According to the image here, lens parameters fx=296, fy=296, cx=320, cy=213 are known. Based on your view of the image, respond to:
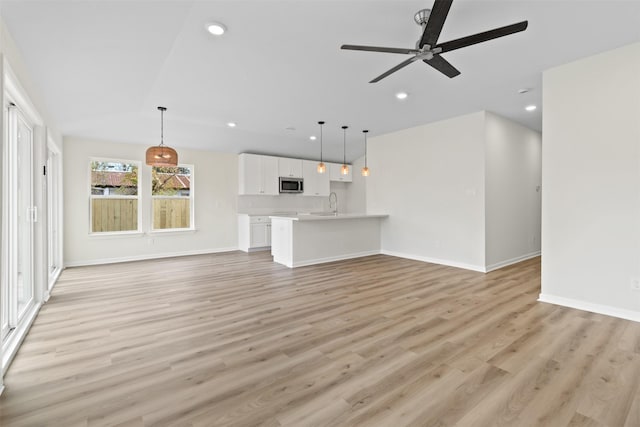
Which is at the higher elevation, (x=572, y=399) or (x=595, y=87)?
(x=595, y=87)

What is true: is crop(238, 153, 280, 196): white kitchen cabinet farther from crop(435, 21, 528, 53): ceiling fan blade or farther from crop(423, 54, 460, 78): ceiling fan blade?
crop(435, 21, 528, 53): ceiling fan blade

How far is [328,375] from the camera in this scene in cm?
198

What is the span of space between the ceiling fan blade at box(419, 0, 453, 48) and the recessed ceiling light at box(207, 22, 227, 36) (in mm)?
1631

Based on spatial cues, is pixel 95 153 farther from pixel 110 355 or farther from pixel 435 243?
pixel 435 243

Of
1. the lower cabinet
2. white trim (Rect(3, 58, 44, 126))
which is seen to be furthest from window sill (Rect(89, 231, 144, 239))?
white trim (Rect(3, 58, 44, 126))

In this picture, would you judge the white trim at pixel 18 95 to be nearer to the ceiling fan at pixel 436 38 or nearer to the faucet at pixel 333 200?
the ceiling fan at pixel 436 38

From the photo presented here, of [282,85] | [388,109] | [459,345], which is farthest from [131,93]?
[459,345]

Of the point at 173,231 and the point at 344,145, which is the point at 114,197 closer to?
the point at 173,231

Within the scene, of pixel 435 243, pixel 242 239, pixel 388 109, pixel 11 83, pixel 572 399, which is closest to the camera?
pixel 572 399

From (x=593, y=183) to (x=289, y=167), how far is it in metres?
5.93

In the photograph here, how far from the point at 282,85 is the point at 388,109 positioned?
1890 millimetres

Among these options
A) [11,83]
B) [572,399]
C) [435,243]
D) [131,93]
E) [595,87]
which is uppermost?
[131,93]

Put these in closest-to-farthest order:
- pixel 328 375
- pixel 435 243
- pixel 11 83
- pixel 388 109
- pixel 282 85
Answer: pixel 328 375 → pixel 11 83 → pixel 282 85 → pixel 388 109 → pixel 435 243

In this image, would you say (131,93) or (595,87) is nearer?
(595,87)
